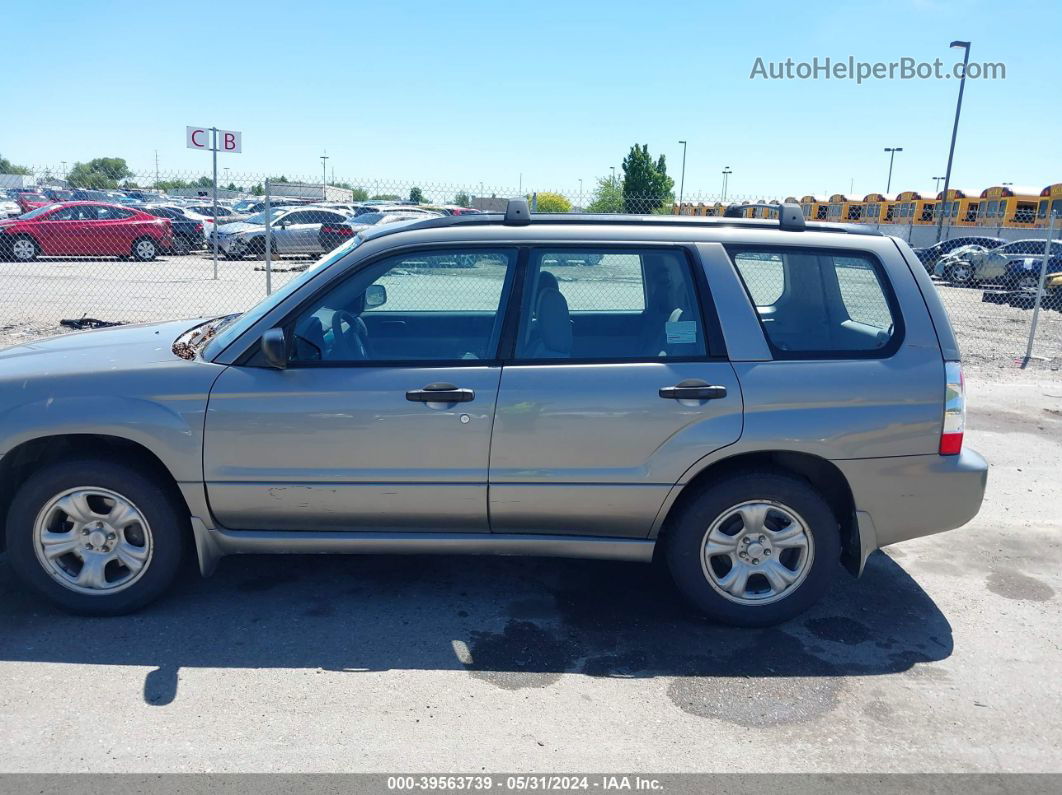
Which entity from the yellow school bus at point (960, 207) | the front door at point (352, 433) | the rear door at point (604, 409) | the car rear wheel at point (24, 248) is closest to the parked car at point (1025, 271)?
the yellow school bus at point (960, 207)

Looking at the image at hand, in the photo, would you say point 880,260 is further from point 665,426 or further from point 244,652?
point 244,652

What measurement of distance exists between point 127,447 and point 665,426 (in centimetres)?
245

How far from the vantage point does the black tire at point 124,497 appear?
3715 millimetres

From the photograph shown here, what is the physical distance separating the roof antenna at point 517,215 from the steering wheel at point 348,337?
884 mm

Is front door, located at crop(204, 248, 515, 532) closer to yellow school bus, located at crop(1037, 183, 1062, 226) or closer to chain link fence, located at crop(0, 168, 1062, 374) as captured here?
chain link fence, located at crop(0, 168, 1062, 374)

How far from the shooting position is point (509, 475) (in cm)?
376

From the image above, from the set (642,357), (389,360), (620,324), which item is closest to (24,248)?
(389,360)

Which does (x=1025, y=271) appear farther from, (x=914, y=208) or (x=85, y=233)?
(x=85, y=233)

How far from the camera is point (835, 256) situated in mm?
4043

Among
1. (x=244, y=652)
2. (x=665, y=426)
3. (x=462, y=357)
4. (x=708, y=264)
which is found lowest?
(x=244, y=652)

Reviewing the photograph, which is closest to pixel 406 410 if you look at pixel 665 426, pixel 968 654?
pixel 665 426

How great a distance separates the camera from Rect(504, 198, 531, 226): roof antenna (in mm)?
4020

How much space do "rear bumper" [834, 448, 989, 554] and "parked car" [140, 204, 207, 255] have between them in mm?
22963

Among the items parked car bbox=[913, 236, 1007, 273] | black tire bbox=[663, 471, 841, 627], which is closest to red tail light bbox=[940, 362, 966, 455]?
black tire bbox=[663, 471, 841, 627]
